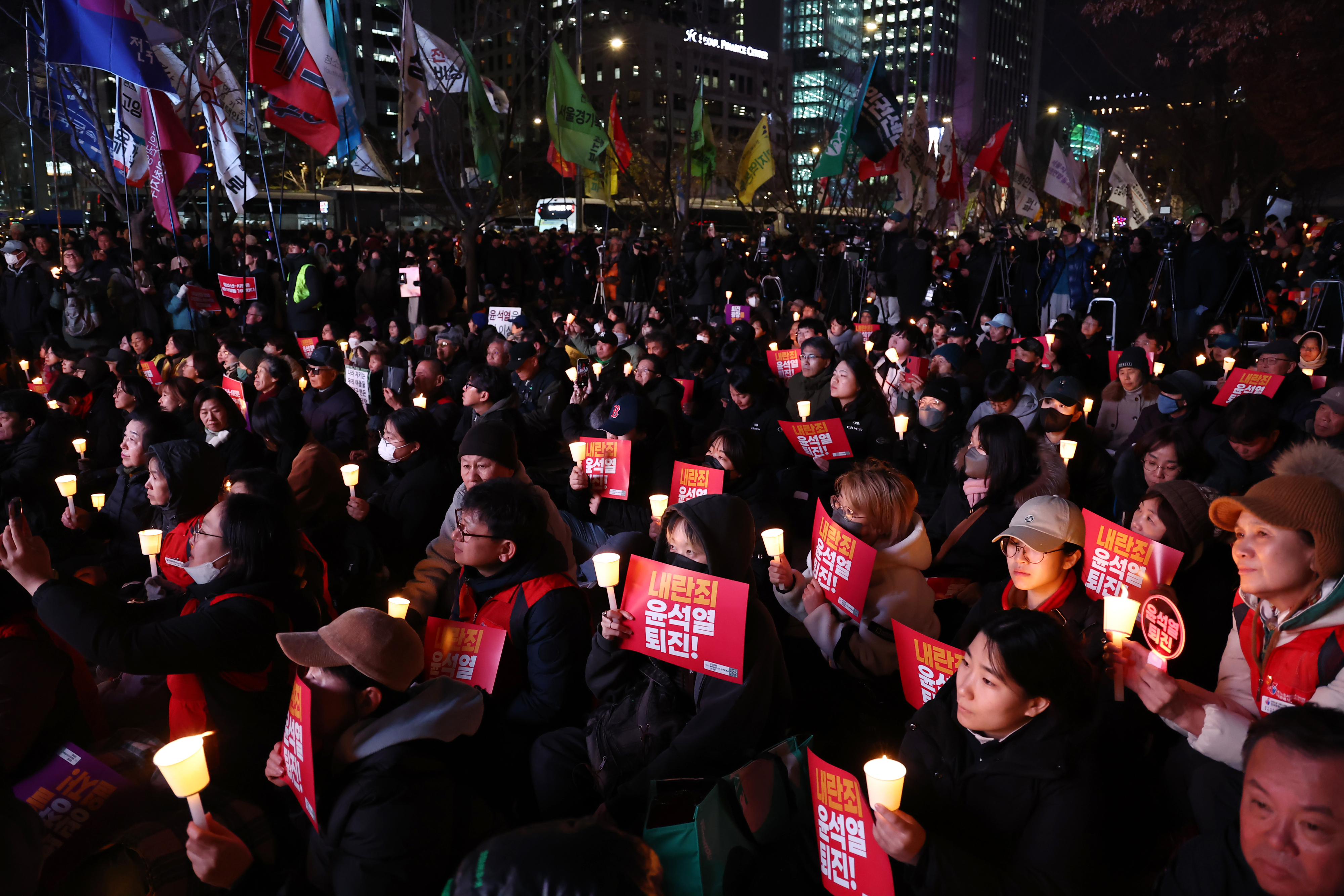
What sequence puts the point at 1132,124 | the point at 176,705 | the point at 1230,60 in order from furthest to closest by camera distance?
the point at 1132,124 → the point at 1230,60 → the point at 176,705

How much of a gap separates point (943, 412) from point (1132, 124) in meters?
40.5

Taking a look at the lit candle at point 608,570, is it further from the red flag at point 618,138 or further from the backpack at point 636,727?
the red flag at point 618,138

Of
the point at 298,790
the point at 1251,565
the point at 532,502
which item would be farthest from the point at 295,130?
the point at 1251,565

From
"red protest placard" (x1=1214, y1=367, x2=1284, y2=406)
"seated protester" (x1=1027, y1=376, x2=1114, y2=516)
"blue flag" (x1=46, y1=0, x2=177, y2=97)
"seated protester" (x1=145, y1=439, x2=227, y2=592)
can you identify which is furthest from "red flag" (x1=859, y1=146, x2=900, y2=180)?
"seated protester" (x1=145, y1=439, x2=227, y2=592)

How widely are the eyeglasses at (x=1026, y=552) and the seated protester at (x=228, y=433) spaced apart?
427cm

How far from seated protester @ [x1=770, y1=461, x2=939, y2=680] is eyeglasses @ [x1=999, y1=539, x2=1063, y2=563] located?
0.46m

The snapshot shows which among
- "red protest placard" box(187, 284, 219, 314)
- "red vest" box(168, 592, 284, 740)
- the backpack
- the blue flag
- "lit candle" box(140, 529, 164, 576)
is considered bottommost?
the backpack

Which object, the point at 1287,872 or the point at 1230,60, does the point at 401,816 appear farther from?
the point at 1230,60

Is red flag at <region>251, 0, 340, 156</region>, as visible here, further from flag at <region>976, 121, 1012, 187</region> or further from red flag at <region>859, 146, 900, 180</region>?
flag at <region>976, 121, 1012, 187</region>

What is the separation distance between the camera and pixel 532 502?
3.27 meters

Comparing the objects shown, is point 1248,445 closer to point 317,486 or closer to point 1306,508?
point 1306,508

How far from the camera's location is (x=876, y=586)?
11.8 ft

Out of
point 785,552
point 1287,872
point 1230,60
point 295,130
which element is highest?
point 1230,60

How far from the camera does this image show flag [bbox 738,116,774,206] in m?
16.6
